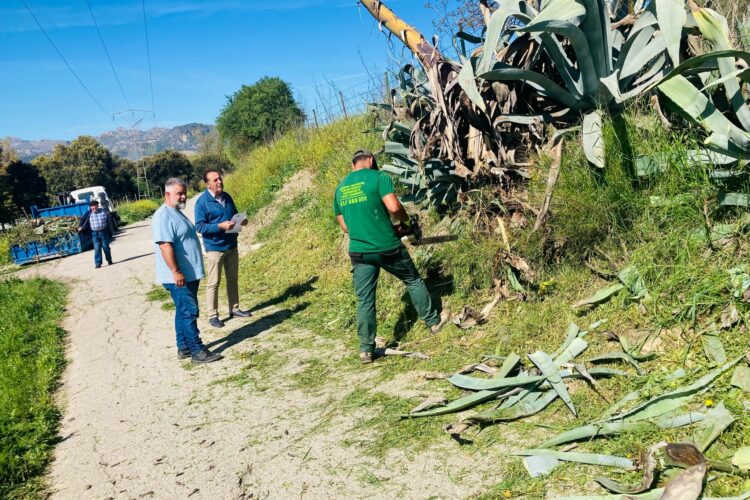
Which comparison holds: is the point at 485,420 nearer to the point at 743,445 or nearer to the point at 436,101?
the point at 743,445

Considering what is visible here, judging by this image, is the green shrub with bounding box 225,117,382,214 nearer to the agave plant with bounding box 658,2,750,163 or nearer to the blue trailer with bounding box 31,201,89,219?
the agave plant with bounding box 658,2,750,163

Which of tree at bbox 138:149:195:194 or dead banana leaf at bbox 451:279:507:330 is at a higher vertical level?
tree at bbox 138:149:195:194

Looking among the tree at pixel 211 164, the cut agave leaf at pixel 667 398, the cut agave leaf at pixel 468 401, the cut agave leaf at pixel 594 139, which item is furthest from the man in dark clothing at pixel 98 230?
the tree at pixel 211 164

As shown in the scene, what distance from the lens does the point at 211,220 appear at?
812cm

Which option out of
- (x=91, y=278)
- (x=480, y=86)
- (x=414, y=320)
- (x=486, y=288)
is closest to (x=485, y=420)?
(x=486, y=288)

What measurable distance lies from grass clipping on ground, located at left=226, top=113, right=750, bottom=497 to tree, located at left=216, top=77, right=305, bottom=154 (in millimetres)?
31720

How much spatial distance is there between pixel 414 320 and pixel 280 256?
5.95m

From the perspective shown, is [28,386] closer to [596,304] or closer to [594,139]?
[596,304]

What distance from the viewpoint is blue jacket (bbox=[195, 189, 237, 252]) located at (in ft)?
26.4

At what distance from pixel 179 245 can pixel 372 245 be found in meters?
2.37

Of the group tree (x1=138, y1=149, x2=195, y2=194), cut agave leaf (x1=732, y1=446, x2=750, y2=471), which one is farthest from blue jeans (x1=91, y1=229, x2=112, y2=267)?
tree (x1=138, y1=149, x2=195, y2=194)

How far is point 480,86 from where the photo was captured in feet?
18.9

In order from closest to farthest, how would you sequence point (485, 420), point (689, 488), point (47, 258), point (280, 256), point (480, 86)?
1. point (689, 488)
2. point (485, 420)
3. point (480, 86)
4. point (280, 256)
5. point (47, 258)

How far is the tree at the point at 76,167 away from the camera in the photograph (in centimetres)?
7044
